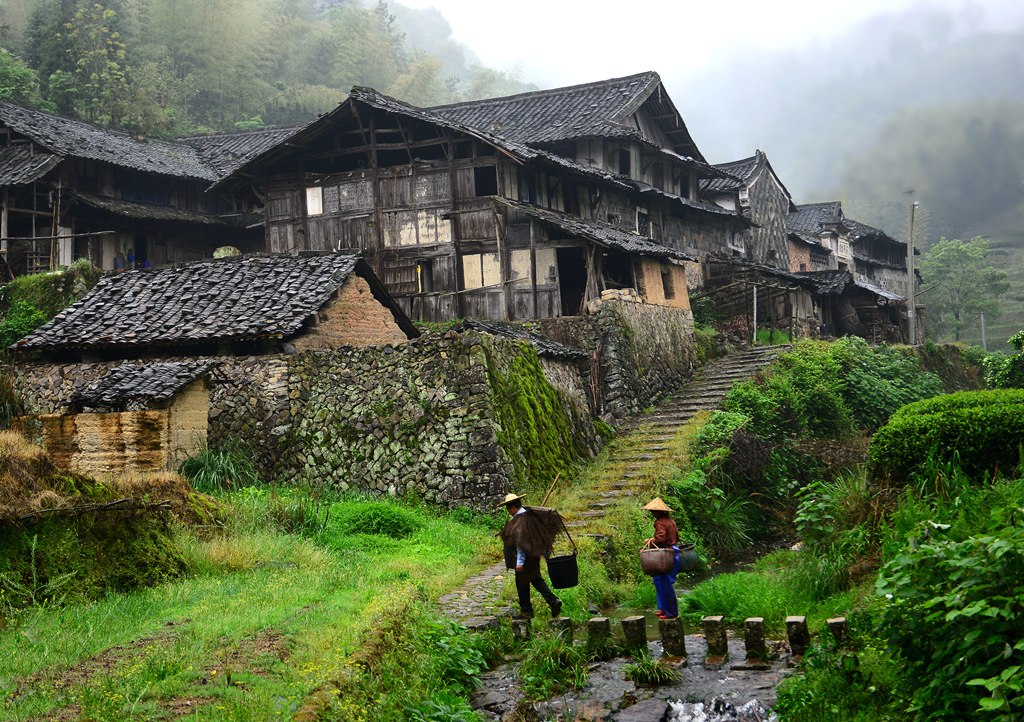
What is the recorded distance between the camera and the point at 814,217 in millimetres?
57406

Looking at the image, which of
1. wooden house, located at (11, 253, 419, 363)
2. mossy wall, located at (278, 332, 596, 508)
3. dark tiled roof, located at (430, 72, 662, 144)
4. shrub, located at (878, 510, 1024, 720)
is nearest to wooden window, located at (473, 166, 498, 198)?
dark tiled roof, located at (430, 72, 662, 144)

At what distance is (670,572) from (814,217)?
160 ft

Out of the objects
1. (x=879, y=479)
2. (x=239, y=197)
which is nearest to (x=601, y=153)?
(x=239, y=197)

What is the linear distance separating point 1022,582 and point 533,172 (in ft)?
83.7

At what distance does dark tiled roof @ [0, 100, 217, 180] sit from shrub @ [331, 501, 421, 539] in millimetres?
22191

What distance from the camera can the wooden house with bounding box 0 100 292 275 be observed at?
33312 millimetres

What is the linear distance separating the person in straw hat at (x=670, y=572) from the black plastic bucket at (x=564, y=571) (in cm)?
96

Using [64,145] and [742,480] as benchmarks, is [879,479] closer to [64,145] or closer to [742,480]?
[742,480]

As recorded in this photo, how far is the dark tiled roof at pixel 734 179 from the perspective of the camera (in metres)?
44.8

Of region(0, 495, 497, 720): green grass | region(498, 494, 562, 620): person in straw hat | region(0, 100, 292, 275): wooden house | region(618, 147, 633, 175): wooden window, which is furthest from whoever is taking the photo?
region(618, 147, 633, 175): wooden window

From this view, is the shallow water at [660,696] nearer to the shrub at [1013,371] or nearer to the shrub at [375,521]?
the shrub at [375,521]

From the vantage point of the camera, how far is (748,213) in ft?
150

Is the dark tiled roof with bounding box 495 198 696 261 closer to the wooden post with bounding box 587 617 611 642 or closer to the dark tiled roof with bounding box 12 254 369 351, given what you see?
the dark tiled roof with bounding box 12 254 369 351

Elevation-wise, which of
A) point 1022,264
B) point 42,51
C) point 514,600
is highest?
point 42,51
